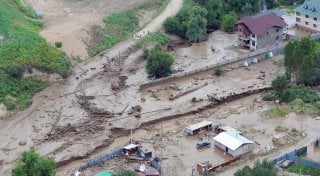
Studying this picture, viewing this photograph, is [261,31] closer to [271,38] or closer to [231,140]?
[271,38]

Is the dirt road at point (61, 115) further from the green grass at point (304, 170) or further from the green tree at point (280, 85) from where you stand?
the green tree at point (280, 85)

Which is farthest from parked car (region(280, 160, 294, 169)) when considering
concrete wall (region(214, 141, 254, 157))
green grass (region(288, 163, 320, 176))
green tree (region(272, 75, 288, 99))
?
green tree (region(272, 75, 288, 99))

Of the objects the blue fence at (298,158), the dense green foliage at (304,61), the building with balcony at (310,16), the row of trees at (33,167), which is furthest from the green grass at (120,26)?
the row of trees at (33,167)

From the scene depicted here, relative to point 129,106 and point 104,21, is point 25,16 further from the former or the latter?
point 129,106

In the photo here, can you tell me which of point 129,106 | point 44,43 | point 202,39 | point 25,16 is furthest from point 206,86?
point 25,16

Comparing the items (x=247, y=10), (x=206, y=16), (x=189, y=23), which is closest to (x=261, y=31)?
(x=189, y=23)

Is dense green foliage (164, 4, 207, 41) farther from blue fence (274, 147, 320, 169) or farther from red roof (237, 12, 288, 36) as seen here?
blue fence (274, 147, 320, 169)
